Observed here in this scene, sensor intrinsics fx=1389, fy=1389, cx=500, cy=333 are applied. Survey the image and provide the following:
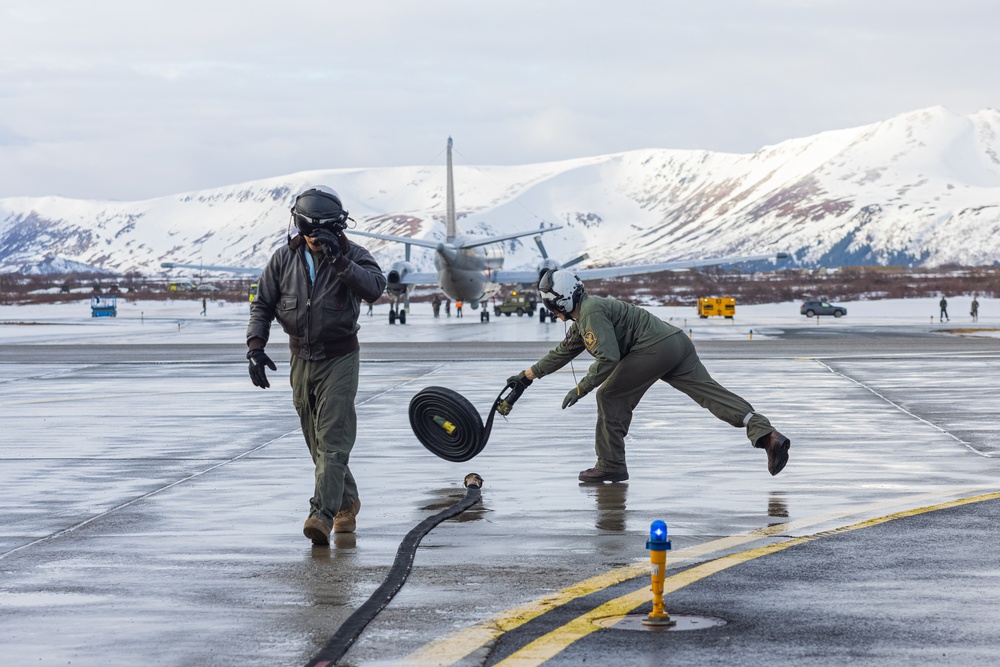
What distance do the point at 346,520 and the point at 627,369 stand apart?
313 cm

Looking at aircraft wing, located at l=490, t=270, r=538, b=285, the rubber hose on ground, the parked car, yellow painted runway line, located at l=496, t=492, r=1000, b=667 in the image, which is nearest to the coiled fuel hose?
the rubber hose on ground

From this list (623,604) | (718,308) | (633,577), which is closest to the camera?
(623,604)

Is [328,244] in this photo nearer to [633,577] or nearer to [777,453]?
[633,577]

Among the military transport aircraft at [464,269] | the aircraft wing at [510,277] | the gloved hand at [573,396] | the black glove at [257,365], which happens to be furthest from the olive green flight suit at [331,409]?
the aircraft wing at [510,277]

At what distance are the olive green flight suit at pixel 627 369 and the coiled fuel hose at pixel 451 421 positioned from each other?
64cm

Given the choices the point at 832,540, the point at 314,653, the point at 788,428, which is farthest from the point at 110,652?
the point at 788,428

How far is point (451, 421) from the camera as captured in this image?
1134 cm

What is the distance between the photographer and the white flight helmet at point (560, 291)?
11023 millimetres

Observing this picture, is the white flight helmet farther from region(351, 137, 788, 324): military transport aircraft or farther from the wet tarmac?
region(351, 137, 788, 324): military transport aircraft

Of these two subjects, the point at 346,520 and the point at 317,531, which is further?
the point at 346,520

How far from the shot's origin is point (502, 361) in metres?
30.2

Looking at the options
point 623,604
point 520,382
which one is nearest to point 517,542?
point 623,604

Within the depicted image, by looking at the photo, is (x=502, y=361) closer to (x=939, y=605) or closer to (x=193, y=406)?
→ (x=193, y=406)

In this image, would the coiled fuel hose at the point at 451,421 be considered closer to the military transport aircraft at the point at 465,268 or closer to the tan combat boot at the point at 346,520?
the tan combat boot at the point at 346,520
